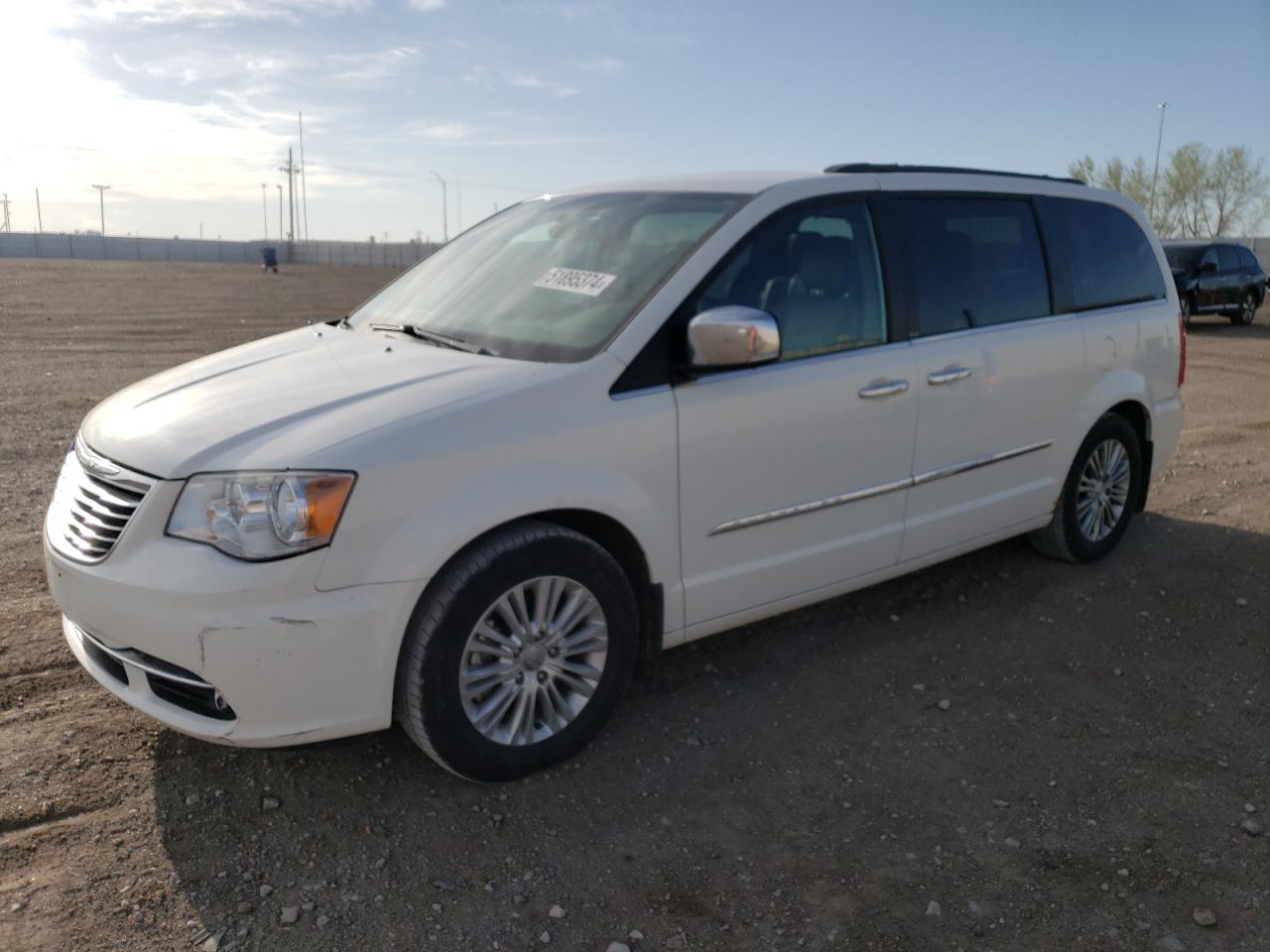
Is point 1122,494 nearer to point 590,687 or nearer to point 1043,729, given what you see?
point 1043,729

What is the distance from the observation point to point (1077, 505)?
5.30 metres

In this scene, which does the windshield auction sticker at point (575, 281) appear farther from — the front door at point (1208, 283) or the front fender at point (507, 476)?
the front door at point (1208, 283)

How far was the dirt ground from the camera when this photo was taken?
2.76 meters

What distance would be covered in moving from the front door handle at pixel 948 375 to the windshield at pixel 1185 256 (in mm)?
19070

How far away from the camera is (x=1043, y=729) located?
3.83 metres

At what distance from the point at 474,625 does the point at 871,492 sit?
1732mm

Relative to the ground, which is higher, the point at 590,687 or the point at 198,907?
the point at 590,687

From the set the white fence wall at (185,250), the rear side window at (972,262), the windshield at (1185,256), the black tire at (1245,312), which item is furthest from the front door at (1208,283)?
the white fence wall at (185,250)

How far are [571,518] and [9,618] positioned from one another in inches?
102

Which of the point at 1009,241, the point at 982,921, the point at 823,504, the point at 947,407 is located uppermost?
the point at 1009,241

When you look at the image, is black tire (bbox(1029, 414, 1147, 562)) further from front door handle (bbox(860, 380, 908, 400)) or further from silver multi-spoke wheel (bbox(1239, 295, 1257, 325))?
silver multi-spoke wheel (bbox(1239, 295, 1257, 325))

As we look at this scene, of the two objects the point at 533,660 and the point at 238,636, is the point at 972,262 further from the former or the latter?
the point at 238,636

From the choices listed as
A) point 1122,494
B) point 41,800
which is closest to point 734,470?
point 41,800

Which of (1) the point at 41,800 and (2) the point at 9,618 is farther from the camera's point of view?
(2) the point at 9,618
